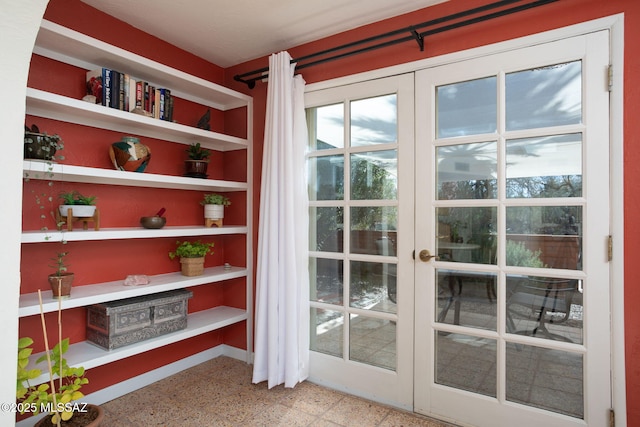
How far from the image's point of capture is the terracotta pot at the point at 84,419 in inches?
72.3

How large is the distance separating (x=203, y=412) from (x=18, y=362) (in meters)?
1.09

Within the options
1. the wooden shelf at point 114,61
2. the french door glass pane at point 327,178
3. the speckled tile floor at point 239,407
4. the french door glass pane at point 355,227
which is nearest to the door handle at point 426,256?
the french door glass pane at point 355,227

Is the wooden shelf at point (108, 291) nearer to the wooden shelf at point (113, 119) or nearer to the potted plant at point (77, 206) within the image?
the potted plant at point (77, 206)

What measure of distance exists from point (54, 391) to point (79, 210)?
3.16 ft

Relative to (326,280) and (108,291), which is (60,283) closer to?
(108,291)

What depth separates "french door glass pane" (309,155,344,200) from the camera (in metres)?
2.70

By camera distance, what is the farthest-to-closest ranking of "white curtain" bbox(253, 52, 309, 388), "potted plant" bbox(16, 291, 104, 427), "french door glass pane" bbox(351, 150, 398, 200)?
"white curtain" bbox(253, 52, 309, 388) → "french door glass pane" bbox(351, 150, 398, 200) → "potted plant" bbox(16, 291, 104, 427)

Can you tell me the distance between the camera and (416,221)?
7.75 ft

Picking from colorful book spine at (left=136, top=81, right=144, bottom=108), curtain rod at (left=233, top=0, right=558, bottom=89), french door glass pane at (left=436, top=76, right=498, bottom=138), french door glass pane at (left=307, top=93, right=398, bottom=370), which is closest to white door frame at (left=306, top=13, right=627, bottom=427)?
curtain rod at (left=233, top=0, right=558, bottom=89)

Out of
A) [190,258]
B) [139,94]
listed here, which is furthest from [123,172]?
[190,258]

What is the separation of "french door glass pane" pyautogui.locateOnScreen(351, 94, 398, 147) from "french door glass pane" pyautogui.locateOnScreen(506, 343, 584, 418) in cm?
150

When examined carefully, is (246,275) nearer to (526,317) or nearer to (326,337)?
(326,337)

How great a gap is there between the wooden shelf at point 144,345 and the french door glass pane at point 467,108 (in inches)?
84.5

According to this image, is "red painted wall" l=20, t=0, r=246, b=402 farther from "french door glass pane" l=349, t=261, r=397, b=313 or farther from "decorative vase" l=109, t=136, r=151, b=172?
"french door glass pane" l=349, t=261, r=397, b=313
